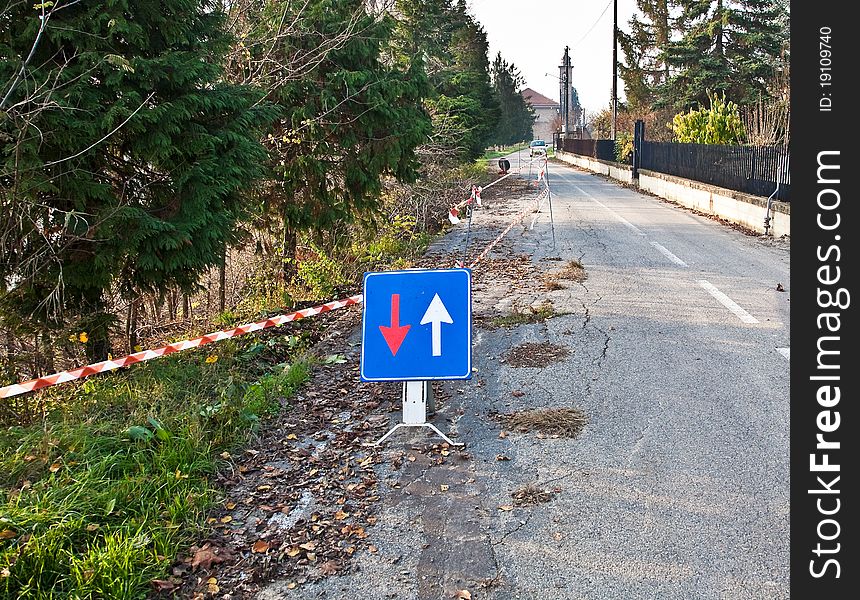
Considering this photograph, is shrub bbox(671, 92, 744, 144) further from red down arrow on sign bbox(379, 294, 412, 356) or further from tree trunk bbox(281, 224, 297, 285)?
red down arrow on sign bbox(379, 294, 412, 356)

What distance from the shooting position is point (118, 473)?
4992mm

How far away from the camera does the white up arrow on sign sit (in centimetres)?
576

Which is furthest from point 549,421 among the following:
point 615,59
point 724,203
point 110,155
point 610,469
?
point 615,59

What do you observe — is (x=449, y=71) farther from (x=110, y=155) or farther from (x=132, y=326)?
(x=110, y=155)

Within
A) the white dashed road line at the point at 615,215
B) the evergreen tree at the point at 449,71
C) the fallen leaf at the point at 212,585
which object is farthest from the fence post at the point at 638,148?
the fallen leaf at the point at 212,585

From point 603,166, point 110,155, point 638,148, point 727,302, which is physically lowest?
point 727,302

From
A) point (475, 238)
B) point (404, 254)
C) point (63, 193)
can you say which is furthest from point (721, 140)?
point (63, 193)

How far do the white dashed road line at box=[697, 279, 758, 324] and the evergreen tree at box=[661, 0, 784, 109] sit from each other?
1181 inches

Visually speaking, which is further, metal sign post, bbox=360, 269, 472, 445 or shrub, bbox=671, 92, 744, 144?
shrub, bbox=671, 92, 744, 144

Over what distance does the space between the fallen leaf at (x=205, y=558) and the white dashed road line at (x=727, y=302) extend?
6583mm

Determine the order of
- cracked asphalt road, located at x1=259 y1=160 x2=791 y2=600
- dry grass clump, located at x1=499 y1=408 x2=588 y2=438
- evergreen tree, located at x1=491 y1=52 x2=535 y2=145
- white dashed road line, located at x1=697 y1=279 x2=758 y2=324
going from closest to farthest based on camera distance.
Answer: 1. cracked asphalt road, located at x1=259 y1=160 x2=791 y2=600
2. dry grass clump, located at x1=499 y1=408 x2=588 y2=438
3. white dashed road line, located at x1=697 y1=279 x2=758 y2=324
4. evergreen tree, located at x1=491 y1=52 x2=535 y2=145

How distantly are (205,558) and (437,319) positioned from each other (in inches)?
95.1

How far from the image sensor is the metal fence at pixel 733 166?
17516mm

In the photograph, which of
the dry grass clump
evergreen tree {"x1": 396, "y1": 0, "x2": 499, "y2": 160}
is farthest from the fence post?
the dry grass clump
